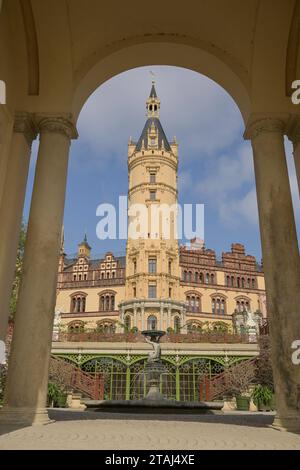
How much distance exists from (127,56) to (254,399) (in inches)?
615

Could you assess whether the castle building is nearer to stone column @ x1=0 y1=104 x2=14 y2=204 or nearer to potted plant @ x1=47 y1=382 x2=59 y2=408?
potted plant @ x1=47 y1=382 x2=59 y2=408

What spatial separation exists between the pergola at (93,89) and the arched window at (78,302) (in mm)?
46710

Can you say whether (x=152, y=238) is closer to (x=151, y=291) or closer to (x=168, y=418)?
(x=151, y=291)

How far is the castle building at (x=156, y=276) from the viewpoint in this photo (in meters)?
45.5

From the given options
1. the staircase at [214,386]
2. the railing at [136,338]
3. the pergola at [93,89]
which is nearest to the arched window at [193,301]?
the railing at [136,338]

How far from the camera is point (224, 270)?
5409 cm

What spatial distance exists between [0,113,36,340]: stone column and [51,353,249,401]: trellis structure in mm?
17112

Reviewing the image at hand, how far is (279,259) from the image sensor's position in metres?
5.77

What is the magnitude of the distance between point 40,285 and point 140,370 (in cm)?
1876

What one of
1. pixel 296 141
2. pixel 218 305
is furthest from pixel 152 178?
pixel 296 141

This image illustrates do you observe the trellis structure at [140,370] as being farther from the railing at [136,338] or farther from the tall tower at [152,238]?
the tall tower at [152,238]

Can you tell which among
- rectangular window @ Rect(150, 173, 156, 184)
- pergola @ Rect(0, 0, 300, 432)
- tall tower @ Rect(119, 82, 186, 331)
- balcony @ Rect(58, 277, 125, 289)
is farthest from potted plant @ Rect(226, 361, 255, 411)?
rectangular window @ Rect(150, 173, 156, 184)

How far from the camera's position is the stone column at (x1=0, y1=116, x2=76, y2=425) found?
205 inches

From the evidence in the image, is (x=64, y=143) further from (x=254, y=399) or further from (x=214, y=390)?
(x=214, y=390)
